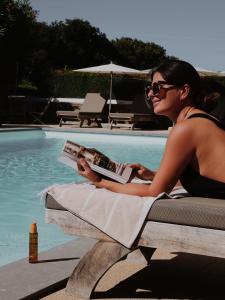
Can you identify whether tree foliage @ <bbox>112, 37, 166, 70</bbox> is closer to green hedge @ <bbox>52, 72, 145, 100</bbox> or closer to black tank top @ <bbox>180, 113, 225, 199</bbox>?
green hedge @ <bbox>52, 72, 145, 100</bbox>

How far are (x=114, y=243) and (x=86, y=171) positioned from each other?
15.4 inches

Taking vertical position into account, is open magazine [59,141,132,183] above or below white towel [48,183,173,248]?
above

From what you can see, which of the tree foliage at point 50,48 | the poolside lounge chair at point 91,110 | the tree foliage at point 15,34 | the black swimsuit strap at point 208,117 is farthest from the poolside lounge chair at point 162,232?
the tree foliage at point 50,48

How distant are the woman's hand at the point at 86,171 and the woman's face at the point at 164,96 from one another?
1.48 ft

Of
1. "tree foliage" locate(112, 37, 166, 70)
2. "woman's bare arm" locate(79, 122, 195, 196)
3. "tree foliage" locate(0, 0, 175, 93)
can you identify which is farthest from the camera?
"tree foliage" locate(112, 37, 166, 70)

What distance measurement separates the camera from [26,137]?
16.8 meters

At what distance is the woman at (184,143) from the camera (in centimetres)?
273

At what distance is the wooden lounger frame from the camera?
2625 mm

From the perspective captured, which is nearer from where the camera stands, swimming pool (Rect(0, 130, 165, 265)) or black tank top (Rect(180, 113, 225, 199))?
black tank top (Rect(180, 113, 225, 199))

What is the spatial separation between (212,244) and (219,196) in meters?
0.34

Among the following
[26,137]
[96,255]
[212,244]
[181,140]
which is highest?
[181,140]

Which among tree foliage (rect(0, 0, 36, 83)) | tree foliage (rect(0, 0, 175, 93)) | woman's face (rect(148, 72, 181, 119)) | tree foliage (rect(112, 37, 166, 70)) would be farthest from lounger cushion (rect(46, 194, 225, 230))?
tree foliage (rect(112, 37, 166, 70))

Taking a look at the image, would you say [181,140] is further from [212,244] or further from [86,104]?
[86,104]

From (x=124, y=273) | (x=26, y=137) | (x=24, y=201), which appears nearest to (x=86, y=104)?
(x=26, y=137)
